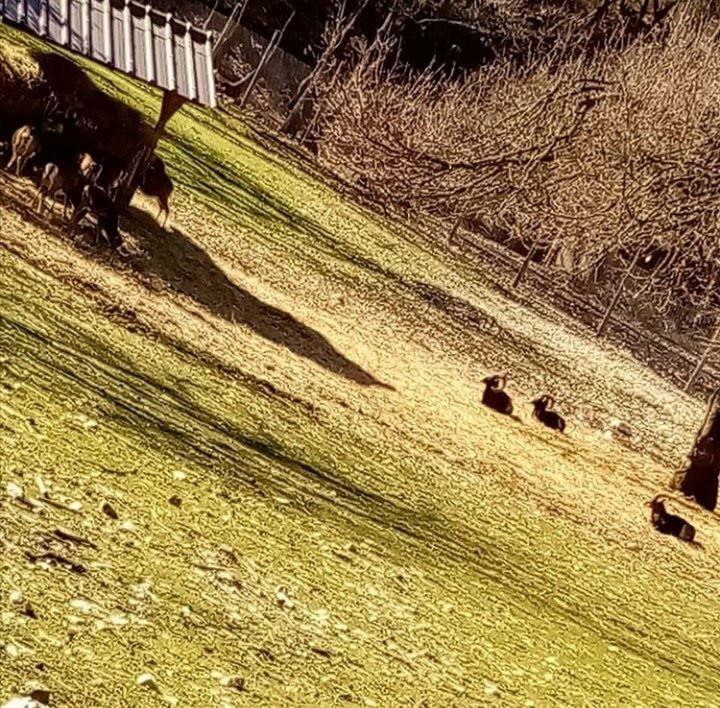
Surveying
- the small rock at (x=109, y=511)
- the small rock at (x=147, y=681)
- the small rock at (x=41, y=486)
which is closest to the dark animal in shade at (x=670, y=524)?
the small rock at (x=109, y=511)

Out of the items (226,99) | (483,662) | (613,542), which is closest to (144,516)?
(483,662)

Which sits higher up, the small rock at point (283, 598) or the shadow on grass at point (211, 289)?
the shadow on grass at point (211, 289)

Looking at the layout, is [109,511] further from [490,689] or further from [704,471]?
[704,471]

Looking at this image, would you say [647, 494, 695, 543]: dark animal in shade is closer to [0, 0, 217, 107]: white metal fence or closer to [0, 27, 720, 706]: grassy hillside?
[0, 27, 720, 706]: grassy hillside

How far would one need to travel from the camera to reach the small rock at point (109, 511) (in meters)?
6.07

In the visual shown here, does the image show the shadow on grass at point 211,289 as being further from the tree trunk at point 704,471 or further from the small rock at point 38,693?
the small rock at point 38,693

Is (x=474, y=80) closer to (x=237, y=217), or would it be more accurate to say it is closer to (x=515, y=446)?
(x=237, y=217)

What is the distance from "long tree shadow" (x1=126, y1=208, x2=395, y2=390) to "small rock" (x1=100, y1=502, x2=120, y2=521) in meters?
5.65

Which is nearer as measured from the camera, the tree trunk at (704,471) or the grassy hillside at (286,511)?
the grassy hillside at (286,511)

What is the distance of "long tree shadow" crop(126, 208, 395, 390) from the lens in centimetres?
1200

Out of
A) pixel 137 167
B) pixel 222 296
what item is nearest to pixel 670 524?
pixel 222 296

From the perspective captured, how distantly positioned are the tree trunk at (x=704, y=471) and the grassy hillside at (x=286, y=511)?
0.74 meters

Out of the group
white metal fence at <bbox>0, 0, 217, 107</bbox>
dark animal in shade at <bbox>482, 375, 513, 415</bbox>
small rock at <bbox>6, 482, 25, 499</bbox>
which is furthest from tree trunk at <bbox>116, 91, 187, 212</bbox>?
small rock at <bbox>6, 482, 25, 499</bbox>

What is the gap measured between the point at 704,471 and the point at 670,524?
7.19 ft
